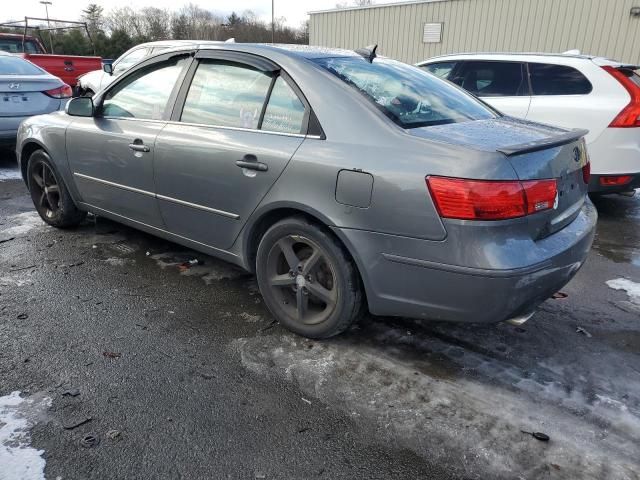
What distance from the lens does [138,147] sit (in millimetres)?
3572

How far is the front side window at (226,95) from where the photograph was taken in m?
3.03

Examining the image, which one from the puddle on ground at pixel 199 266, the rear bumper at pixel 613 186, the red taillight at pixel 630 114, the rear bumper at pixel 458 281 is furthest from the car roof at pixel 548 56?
the puddle on ground at pixel 199 266

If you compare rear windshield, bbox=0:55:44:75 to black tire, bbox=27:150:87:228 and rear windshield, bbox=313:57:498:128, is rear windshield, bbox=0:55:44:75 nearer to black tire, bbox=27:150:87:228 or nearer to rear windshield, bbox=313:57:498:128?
black tire, bbox=27:150:87:228

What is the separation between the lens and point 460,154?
2252 millimetres

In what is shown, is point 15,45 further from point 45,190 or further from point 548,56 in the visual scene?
point 548,56

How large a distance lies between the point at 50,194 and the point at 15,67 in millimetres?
4318

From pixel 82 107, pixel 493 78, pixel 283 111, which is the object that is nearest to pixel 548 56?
pixel 493 78

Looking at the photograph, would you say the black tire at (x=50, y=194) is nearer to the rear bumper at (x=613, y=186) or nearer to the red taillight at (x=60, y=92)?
the red taillight at (x=60, y=92)

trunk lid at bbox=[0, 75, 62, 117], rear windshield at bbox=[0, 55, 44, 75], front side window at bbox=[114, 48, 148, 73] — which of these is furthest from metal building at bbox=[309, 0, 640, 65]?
trunk lid at bbox=[0, 75, 62, 117]

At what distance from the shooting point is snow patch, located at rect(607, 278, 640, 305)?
3607 millimetres

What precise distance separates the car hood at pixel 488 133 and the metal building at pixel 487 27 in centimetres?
1230

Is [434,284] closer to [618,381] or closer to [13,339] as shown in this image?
[618,381]

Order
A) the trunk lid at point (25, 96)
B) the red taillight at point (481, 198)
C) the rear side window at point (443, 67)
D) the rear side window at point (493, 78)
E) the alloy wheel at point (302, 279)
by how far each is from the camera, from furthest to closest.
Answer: the trunk lid at point (25, 96), the rear side window at point (443, 67), the rear side window at point (493, 78), the alloy wheel at point (302, 279), the red taillight at point (481, 198)

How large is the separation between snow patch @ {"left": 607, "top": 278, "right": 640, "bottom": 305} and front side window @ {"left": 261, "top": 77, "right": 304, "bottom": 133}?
105 inches
